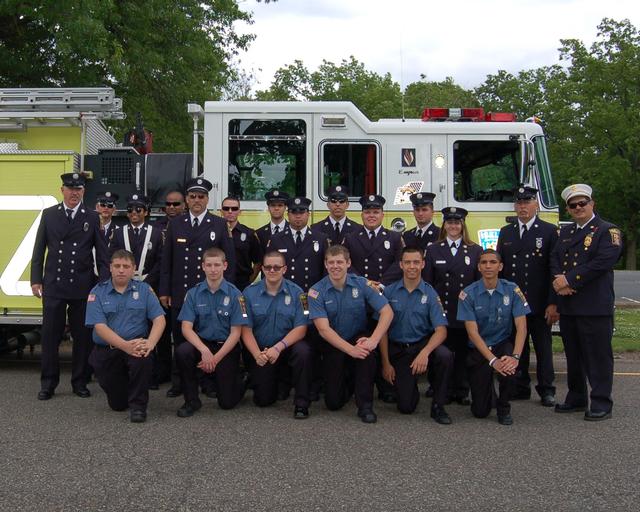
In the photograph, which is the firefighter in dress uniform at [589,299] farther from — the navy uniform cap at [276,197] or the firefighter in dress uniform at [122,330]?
the firefighter in dress uniform at [122,330]

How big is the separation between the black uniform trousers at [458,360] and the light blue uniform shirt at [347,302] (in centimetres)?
97

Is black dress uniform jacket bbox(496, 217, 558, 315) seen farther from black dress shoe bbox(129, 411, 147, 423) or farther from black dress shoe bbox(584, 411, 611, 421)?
black dress shoe bbox(129, 411, 147, 423)

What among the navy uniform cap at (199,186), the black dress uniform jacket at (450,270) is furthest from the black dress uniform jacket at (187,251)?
the black dress uniform jacket at (450,270)

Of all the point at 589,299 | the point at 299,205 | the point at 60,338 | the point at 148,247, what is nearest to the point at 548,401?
the point at 589,299

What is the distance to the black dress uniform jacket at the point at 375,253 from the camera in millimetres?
7031

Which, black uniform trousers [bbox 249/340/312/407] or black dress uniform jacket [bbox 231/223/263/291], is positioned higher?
black dress uniform jacket [bbox 231/223/263/291]

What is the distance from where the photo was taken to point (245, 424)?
5.84 meters

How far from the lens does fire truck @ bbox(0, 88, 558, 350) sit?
7961 millimetres

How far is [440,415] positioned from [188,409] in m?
2.11

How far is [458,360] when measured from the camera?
268 inches

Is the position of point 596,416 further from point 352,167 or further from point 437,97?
point 437,97

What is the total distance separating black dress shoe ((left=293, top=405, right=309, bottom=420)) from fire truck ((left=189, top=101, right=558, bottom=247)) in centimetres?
255

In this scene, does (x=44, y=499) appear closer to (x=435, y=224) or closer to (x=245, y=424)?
(x=245, y=424)

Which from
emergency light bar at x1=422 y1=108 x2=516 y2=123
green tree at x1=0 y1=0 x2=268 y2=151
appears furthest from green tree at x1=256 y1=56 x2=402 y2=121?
emergency light bar at x1=422 y1=108 x2=516 y2=123
